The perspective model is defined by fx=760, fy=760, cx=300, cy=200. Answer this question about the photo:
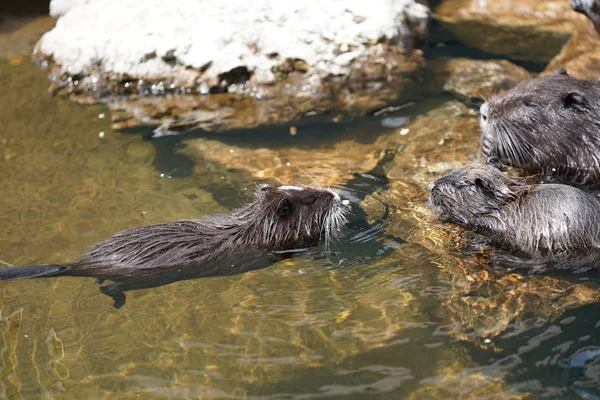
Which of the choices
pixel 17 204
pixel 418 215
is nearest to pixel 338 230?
pixel 418 215

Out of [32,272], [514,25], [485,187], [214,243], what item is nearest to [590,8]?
[514,25]

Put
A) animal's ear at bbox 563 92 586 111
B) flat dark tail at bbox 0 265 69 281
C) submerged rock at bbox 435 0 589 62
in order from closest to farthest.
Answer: flat dark tail at bbox 0 265 69 281
animal's ear at bbox 563 92 586 111
submerged rock at bbox 435 0 589 62

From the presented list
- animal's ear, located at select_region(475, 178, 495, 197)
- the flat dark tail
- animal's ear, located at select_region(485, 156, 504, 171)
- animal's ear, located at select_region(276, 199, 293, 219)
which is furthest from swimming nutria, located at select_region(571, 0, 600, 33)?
the flat dark tail

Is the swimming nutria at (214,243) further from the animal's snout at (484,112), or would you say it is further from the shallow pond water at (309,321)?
the animal's snout at (484,112)

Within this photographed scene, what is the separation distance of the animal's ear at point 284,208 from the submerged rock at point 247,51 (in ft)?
7.07

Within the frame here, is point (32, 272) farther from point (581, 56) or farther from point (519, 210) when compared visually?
point (581, 56)

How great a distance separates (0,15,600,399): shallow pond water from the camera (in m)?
3.83

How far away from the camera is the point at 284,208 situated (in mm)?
5070

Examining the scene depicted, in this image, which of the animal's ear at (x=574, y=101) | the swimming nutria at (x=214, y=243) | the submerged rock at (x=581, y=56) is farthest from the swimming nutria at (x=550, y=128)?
the swimming nutria at (x=214, y=243)

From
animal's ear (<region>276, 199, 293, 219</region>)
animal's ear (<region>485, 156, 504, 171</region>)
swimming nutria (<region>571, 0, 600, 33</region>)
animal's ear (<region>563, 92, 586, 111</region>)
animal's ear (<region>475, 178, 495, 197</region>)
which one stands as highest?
swimming nutria (<region>571, 0, 600, 33</region>)

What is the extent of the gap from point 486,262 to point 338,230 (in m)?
1.02

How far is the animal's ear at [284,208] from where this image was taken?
199 inches

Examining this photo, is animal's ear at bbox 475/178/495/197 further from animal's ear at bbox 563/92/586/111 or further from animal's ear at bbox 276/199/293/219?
animal's ear at bbox 276/199/293/219

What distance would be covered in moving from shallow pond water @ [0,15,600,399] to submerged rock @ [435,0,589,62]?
317 cm
